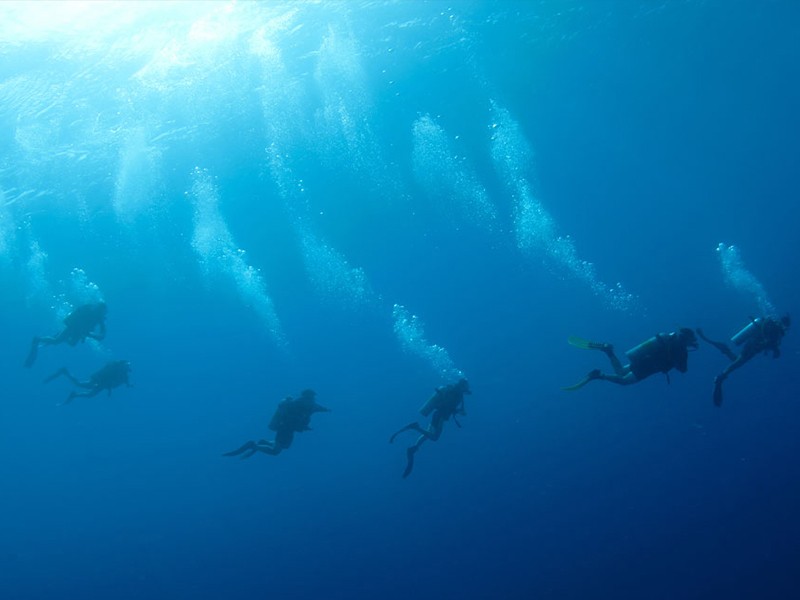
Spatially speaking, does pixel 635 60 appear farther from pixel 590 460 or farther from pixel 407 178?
pixel 590 460

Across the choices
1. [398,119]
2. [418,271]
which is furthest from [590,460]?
[418,271]

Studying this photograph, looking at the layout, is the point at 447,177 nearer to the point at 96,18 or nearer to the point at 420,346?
the point at 420,346

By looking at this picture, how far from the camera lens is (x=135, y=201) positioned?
122ft

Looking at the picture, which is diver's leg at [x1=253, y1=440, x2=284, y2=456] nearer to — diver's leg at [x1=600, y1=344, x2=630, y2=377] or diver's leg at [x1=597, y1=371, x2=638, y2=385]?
diver's leg at [x1=597, y1=371, x2=638, y2=385]

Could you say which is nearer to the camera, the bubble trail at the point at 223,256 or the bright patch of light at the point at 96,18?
the bright patch of light at the point at 96,18

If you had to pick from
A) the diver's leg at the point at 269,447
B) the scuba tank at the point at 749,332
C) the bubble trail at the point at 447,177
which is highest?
the bubble trail at the point at 447,177

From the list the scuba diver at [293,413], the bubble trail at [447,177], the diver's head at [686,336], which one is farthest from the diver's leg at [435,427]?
the bubble trail at [447,177]

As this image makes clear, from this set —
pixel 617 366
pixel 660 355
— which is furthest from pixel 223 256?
pixel 660 355

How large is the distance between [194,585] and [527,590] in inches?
619

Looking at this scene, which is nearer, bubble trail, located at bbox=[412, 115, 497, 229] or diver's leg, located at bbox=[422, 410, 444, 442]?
diver's leg, located at bbox=[422, 410, 444, 442]

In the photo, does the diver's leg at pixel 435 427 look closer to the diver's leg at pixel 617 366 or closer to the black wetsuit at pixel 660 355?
the diver's leg at pixel 617 366

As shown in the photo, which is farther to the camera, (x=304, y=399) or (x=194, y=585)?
(x=194, y=585)

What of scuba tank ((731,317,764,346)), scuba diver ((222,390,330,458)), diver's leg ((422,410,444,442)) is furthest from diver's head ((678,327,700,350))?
scuba diver ((222,390,330,458))

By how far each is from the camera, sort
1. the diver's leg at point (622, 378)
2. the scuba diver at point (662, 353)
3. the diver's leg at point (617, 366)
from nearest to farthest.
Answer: the scuba diver at point (662, 353)
the diver's leg at point (617, 366)
the diver's leg at point (622, 378)
